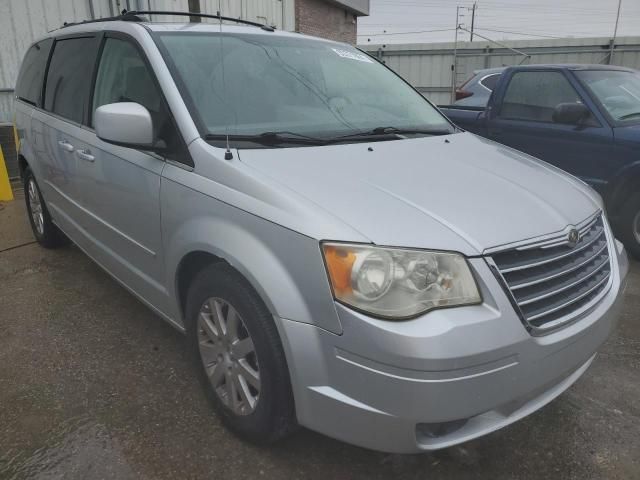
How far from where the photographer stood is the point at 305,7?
1536 cm

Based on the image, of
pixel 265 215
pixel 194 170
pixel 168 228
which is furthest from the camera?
pixel 168 228

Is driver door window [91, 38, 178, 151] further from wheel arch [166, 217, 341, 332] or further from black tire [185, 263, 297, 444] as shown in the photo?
black tire [185, 263, 297, 444]

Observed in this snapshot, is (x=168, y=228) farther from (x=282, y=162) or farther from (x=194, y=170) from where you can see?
(x=282, y=162)

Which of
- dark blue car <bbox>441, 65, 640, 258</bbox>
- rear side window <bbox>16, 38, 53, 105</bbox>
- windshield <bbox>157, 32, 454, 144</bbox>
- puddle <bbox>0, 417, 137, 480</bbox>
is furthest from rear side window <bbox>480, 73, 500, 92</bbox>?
puddle <bbox>0, 417, 137, 480</bbox>

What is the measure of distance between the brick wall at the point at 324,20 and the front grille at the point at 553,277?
14.0 m

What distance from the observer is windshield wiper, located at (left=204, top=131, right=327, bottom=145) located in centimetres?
228

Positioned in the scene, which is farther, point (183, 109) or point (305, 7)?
point (305, 7)

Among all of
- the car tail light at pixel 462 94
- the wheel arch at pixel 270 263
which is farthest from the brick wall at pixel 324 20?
the wheel arch at pixel 270 263

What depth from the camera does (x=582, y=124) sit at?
15.3 ft

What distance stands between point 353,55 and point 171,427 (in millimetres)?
2398

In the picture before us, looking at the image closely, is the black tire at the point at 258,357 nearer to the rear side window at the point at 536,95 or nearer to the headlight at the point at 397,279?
the headlight at the point at 397,279

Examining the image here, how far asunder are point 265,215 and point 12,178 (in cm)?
670

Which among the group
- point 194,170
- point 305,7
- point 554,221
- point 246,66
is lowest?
point 554,221

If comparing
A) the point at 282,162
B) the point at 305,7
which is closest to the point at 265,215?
the point at 282,162
